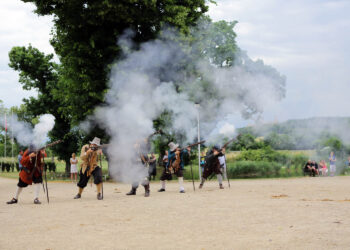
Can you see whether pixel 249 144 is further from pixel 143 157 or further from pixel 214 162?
pixel 143 157

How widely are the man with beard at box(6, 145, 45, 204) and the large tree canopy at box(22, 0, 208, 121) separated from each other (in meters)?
10.2

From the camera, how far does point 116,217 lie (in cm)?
1023

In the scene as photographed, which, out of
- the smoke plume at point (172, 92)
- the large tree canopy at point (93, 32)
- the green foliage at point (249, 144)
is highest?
the large tree canopy at point (93, 32)

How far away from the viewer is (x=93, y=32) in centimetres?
2428

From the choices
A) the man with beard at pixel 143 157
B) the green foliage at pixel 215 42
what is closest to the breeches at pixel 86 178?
the man with beard at pixel 143 157

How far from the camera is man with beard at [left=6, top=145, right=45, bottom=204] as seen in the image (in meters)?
14.1

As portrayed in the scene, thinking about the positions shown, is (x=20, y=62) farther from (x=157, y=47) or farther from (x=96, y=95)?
(x=157, y=47)

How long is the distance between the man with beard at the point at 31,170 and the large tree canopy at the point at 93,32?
1022 centimetres

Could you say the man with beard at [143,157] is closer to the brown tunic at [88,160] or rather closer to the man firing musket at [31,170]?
the brown tunic at [88,160]

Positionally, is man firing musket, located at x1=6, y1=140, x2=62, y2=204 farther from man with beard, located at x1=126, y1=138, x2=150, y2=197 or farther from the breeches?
man with beard, located at x1=126, y1=138, x2=150, y2=197

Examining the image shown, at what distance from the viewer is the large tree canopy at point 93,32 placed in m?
23.2

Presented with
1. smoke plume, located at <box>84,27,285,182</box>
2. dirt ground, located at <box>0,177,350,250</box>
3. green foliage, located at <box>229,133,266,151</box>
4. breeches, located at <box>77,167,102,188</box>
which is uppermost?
smoke plume, located at <box>84,27,285,182</box>

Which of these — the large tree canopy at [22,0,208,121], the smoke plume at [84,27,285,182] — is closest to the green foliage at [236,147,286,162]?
the smoke plume at [84,27,285,182]

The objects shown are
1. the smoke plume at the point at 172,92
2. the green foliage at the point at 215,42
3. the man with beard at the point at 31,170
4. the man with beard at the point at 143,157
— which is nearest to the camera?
the man with beard at the point at 31,170
